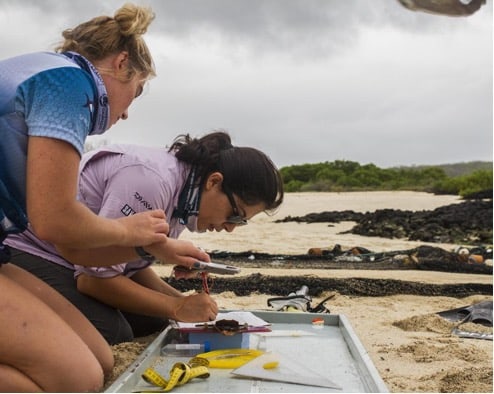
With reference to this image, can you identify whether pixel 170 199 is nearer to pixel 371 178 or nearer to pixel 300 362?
pixel 300 362

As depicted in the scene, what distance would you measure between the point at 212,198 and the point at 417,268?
4447mm

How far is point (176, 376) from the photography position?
2420 millimetres

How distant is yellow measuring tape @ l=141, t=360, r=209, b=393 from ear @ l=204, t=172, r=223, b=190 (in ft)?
2.63

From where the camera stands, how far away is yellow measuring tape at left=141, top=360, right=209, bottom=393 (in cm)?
241

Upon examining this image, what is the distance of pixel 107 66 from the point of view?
90.7 inches

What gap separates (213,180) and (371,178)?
88.4 ft

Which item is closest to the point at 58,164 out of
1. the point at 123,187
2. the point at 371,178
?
the point at 123,187

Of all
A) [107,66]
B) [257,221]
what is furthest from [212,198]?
[257,221]

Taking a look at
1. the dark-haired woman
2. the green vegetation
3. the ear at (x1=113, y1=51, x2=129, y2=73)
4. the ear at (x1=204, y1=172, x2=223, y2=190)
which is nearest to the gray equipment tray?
the dark-haired woman

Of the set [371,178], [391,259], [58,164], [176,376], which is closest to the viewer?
[58,164]

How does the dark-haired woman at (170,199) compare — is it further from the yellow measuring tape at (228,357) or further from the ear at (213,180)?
the yellow measuring tape at (228,357)

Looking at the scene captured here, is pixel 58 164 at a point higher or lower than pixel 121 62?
lower

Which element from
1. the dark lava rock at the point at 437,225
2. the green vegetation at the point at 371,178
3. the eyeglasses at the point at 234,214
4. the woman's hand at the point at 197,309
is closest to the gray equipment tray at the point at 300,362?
the woman's hand at the point at 197,309

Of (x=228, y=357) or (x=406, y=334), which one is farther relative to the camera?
(x=406, y=334)
